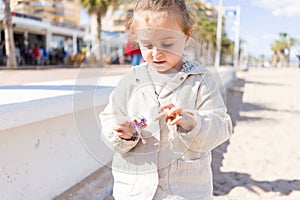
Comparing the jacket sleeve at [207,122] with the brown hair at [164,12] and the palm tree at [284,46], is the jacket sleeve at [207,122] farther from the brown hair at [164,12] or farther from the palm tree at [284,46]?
the palm tree at [284,46]

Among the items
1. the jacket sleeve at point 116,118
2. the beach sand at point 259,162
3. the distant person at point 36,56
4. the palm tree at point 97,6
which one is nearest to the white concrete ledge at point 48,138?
the jacket sleeve at point 116,118

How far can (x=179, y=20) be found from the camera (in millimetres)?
1272

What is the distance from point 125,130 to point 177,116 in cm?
21

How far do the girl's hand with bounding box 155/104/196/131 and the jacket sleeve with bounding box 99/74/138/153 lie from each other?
21 centimetres

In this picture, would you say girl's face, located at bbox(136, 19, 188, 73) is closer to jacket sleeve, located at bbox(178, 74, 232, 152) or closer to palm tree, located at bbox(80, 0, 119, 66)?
jacket sleeve, located at bbox(178, 74, 232, 152)

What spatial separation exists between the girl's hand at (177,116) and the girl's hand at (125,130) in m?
0.15

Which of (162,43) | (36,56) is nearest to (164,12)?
(162,43)

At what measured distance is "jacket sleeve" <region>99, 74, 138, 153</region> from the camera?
4.18 ft

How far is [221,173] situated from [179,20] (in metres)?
2.58

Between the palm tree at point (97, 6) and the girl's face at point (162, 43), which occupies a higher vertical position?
the palm tree at point (97, 6)

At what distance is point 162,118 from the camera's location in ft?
4.14

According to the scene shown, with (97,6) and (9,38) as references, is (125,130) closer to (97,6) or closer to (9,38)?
(9,38)

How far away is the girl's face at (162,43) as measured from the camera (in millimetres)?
1226

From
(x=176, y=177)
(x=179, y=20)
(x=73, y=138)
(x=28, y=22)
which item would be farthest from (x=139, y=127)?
(x=28, y=22)
